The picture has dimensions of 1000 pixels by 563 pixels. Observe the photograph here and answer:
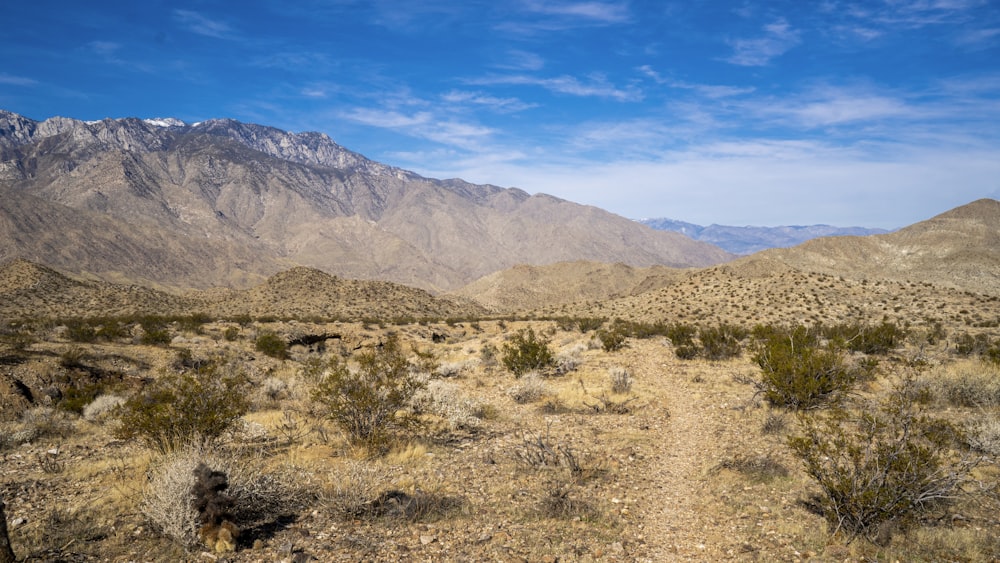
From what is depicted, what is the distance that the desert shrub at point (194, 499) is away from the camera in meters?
5.70

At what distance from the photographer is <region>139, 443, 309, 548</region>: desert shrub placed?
224 inches

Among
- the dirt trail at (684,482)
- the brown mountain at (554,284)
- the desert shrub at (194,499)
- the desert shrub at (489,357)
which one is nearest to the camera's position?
the desert shrub at (194,499)

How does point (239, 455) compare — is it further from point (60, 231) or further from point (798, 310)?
point (60, 231)

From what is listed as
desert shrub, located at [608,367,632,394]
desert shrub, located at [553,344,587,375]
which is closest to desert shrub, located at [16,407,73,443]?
desert shrub, located at [608,367,632,394]

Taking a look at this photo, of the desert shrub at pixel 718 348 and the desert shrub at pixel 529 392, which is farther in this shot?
the desert shrub at pixel 718 348

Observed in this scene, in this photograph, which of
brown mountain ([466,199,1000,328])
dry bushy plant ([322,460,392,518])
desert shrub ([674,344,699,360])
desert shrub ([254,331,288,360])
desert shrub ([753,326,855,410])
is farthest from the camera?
brown mountain ([466,199,1000,328])

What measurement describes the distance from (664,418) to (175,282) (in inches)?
7427

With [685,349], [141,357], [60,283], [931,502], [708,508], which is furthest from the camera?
[60,283]

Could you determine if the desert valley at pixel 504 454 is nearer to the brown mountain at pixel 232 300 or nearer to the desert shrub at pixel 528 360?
the desert shrub at pixel 528 360

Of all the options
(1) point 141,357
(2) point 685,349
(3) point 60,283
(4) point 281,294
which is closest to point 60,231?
(3) point 60,283

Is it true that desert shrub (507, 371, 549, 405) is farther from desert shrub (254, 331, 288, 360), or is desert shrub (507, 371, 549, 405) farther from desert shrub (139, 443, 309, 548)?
desert shrub (254, 331, 288, 360)

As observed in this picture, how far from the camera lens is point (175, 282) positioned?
163 m

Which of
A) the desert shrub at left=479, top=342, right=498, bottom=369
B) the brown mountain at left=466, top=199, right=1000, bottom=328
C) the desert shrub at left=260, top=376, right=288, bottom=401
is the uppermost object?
the brown mountain at left=466, top=199, right=1000, bottom=328

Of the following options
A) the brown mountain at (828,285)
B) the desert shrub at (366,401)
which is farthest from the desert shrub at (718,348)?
the brown mountain at (828,285)
